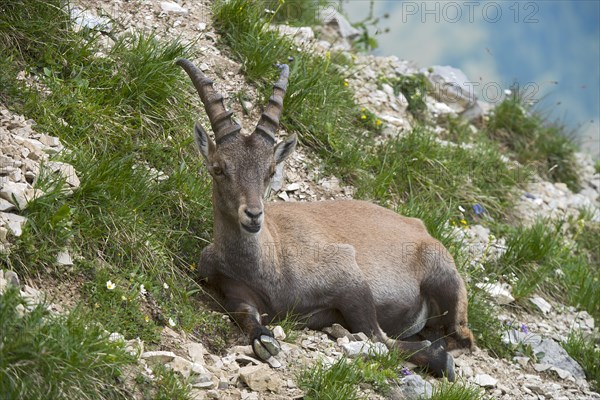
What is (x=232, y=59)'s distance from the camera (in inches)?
515

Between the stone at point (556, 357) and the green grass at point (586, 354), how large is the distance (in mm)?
117

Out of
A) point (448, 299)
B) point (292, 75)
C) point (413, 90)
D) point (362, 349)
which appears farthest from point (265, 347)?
point (413, 90)

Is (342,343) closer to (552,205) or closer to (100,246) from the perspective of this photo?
(100,246)

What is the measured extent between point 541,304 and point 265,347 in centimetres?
516

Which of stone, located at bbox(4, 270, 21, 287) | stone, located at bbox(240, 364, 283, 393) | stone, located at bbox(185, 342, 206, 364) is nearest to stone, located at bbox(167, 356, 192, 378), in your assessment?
stone, located at bbox(185, 342, 206, 364)

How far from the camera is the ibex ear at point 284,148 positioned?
9.55 metres

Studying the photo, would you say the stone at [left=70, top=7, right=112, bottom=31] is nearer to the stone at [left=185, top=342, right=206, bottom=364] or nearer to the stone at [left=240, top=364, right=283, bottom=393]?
the stone at [left=185, top=342, right=206, bottom=364]

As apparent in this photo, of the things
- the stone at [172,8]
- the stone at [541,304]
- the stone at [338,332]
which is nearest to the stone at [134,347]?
the stone at [338,332]

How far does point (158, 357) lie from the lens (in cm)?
768

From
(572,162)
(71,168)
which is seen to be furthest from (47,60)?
(572,162)

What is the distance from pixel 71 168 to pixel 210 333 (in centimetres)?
201

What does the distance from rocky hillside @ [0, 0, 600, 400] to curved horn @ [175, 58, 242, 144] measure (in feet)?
3.46

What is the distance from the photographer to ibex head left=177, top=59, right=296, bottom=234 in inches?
352

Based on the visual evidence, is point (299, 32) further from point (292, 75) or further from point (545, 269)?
point (545, 269)
